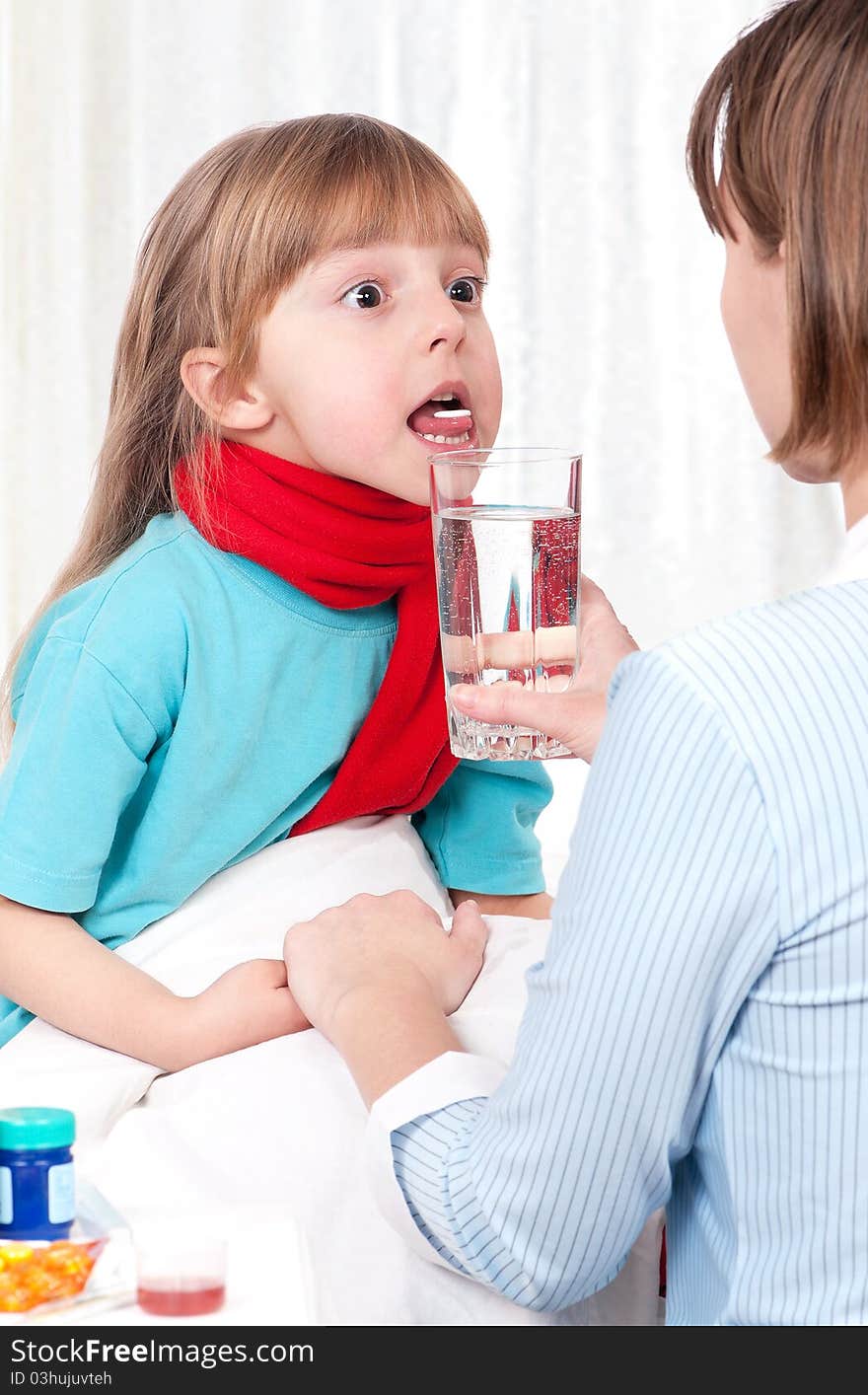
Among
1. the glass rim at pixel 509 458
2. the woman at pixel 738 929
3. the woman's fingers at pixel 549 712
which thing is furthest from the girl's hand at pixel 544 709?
the woman at pixel 738 929

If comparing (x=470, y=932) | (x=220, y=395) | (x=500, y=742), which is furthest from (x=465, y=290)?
(x=470, y=932)

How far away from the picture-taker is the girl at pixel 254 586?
4.12 feet

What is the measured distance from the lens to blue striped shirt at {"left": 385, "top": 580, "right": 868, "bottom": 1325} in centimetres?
76

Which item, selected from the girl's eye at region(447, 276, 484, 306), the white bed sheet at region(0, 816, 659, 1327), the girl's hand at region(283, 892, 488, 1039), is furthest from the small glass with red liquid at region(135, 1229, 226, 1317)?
the girl's eye at region(447, 276, 484, 306)

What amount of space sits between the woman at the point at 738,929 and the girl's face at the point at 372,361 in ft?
1.46

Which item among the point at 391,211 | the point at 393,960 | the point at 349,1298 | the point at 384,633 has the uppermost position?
the point at 391,211

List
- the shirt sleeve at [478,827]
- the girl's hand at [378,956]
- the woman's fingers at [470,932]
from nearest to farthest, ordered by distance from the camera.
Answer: the girl's hand at [378,956] → the woman's fingers at [470,932] → the shirt sleeve at [478,827]

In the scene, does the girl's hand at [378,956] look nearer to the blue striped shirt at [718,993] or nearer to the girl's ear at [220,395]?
the blue striped shirt at [718,993]

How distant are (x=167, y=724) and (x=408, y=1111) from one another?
50 cm

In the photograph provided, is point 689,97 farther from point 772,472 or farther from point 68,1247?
point 68,1247

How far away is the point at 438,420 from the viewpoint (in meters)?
1.37

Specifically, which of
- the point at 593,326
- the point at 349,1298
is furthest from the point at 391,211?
the point at 593,326
